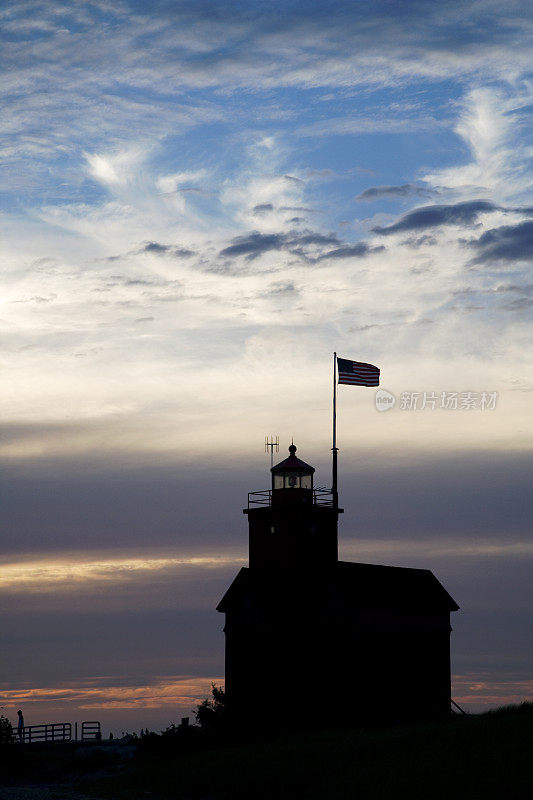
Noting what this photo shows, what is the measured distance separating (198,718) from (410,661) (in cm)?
1137

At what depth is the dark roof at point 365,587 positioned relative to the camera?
180 ft

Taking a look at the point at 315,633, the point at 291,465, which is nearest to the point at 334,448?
the point at 291,465

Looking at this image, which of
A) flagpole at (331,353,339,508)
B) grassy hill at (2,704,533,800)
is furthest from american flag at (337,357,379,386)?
grassy hill at (2,704,533,800)

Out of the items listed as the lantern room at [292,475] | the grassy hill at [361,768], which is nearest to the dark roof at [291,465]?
the lantern room at [292,475]

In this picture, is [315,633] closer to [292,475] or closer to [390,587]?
[390,587]

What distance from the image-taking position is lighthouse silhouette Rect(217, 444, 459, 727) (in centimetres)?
5356

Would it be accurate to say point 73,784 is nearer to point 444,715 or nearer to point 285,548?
point 285,548

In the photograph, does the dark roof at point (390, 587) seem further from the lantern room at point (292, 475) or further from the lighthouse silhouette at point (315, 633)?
the lantern room at point (292, 475)

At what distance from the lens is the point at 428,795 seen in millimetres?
33906

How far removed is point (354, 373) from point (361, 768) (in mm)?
22774

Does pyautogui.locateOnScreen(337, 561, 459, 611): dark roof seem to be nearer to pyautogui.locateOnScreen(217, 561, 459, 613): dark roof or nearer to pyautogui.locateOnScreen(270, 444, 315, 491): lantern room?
pyautogui.locateOnScreen(217, 561, 459, 613): dark roof

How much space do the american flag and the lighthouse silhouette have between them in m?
5.09

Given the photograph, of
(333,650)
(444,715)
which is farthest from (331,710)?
(444,715)

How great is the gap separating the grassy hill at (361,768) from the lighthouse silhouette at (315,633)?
23.4ft
